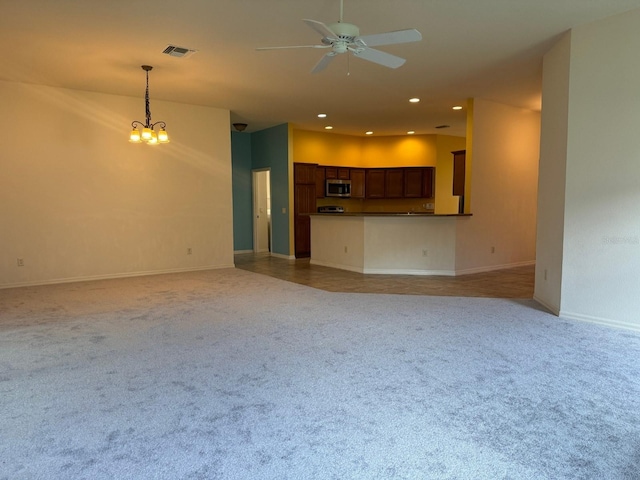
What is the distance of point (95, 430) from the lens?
85.8 inches

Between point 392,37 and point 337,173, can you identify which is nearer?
point 392,37

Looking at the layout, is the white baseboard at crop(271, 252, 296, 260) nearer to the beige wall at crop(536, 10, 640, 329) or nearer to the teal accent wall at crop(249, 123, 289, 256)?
the teal accent wall at crop(249, 123, 289, 256)

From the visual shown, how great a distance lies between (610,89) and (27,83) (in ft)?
23.6

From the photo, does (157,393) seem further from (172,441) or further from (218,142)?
(218,142)

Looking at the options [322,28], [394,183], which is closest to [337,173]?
[394,183]

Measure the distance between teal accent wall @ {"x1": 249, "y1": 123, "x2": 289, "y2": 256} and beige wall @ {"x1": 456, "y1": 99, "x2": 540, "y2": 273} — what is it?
3.84m

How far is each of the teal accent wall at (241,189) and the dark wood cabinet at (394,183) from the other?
10.9ft

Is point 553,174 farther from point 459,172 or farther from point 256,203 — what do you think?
Answer: point 256,203

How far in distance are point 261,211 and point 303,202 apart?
1.46 meters

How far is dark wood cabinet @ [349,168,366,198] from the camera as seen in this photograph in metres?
10.1

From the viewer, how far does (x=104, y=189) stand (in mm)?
6496

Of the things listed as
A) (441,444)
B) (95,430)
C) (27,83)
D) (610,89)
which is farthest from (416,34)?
(27,83)

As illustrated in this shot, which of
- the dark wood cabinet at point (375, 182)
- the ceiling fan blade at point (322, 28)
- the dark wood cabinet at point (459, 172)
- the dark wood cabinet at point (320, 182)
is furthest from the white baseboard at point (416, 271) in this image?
the ceiling fan blade at point (322, 28)

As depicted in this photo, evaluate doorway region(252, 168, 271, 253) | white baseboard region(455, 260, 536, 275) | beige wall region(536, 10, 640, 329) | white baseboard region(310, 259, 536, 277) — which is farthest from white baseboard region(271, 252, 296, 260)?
beige wall region(536, 10, 640, 329)
